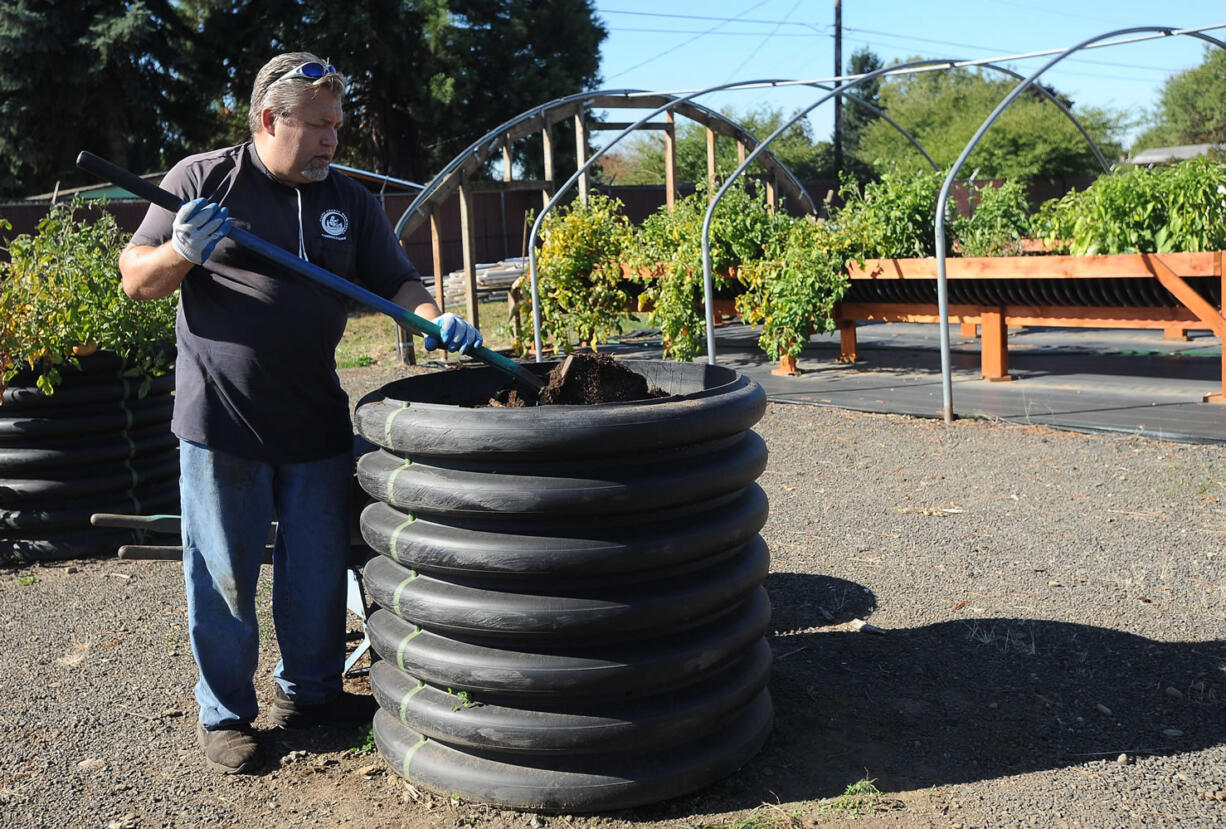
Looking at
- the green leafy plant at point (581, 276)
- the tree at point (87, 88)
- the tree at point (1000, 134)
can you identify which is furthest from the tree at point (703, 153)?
the green leafy plant at point (581, 276)

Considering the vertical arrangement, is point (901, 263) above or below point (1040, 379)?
above

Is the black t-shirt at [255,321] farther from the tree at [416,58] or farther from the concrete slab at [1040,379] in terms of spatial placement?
the tree at [416,58]

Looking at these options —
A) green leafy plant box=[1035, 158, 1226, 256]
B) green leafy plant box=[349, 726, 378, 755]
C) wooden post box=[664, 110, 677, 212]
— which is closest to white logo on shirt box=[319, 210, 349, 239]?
green leafy plant box=[349, 726, 378, 755]

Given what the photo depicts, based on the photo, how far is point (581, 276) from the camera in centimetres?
1105

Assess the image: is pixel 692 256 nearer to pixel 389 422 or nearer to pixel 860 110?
pixel 389 422

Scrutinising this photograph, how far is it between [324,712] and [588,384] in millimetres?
1224

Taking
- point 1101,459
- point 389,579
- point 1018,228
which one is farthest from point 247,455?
point 1018,228

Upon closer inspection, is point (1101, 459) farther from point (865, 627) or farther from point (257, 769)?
point (257, 769)

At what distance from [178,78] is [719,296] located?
23.3 meters

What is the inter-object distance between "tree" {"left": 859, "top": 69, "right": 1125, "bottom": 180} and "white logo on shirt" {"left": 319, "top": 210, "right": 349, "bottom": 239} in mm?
33227

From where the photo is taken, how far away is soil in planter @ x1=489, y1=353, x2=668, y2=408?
2.93 metres

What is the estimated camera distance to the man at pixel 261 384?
2938 mm

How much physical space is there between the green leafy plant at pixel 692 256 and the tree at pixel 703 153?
93.2 ft

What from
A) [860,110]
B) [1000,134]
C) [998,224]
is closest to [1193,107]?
[1000,134]
